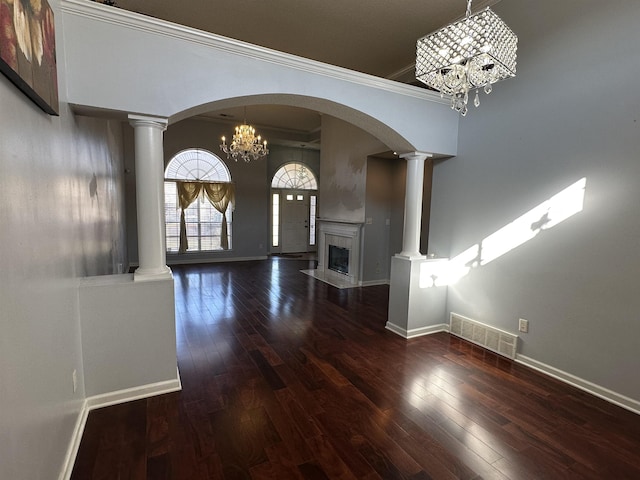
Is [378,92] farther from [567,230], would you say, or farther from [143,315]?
[143,315]

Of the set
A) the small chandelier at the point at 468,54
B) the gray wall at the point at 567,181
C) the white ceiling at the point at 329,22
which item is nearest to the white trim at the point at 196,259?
the white ceiling at the point at 329,22

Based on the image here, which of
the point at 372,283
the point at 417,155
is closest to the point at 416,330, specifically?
the point at 417,155

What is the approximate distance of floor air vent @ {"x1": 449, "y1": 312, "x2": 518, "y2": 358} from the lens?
3229 millimetres

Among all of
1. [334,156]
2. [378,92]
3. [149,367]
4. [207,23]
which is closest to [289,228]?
[334,156]

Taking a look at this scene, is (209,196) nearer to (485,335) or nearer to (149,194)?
(149,194)

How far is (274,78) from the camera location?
273 cm

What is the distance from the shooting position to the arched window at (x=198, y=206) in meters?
7.79

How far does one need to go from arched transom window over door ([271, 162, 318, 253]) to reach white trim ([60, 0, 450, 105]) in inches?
265

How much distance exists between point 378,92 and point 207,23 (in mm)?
2564

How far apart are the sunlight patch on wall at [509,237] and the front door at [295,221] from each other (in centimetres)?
667

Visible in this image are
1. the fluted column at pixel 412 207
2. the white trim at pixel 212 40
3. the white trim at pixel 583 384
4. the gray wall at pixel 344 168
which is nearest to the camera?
the white trim at pixel 212 40

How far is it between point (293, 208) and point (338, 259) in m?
3.62

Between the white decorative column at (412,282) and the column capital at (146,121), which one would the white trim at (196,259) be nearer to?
the white decorative column at (412,282)

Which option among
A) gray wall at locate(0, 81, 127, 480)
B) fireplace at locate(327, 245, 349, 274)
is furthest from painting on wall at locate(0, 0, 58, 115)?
fireplace at locate(327, 245, 349, 274)
